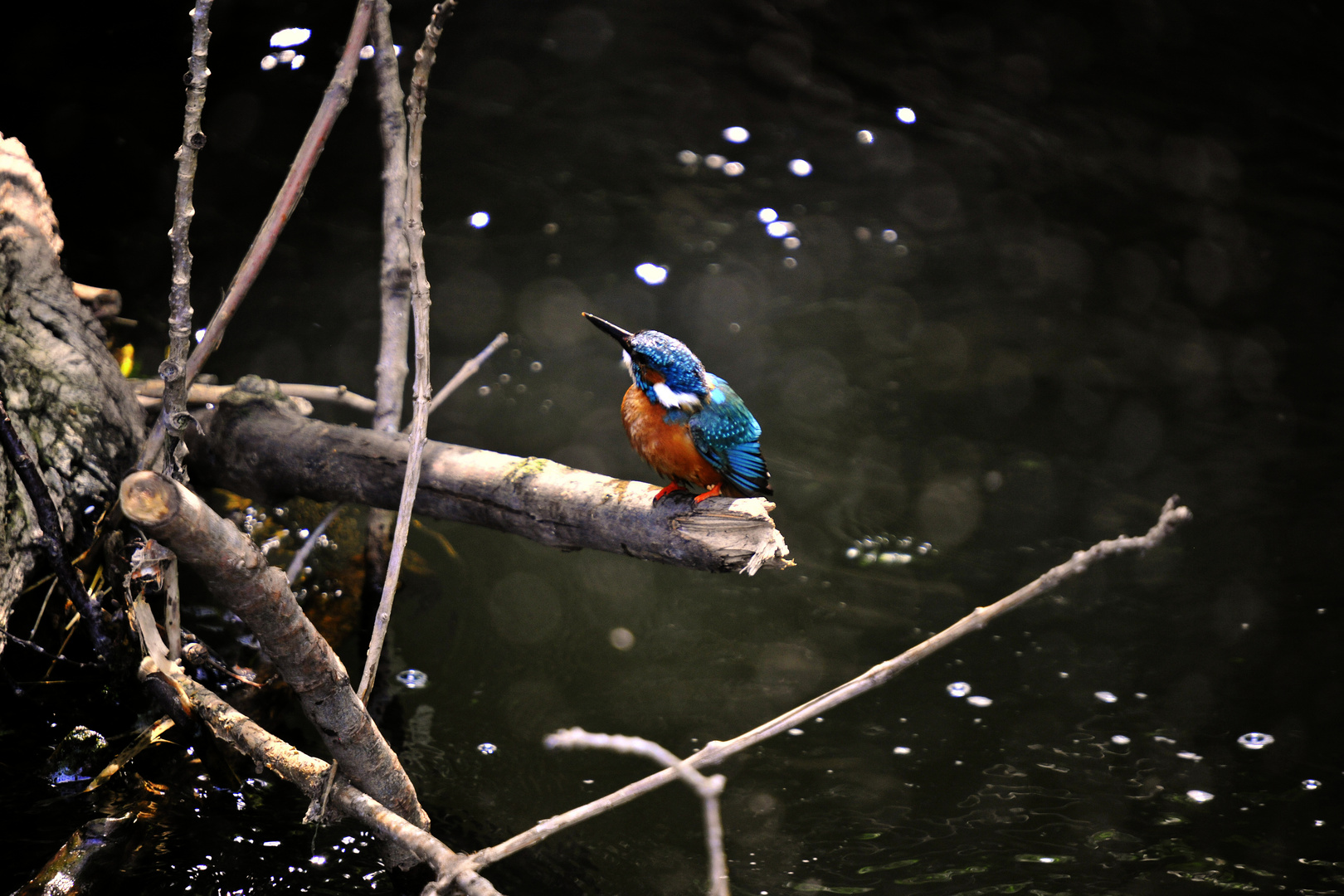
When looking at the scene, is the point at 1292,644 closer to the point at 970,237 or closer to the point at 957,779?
the point at 957,779

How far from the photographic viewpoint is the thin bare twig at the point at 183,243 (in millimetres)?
1278

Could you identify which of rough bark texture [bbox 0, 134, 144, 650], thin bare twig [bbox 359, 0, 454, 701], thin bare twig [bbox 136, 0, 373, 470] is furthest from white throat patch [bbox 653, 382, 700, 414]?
rough bark texture [bbox 0, 134, 144, 650]

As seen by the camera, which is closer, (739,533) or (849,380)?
(739,533)

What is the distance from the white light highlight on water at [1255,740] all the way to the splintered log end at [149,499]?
2811 mm

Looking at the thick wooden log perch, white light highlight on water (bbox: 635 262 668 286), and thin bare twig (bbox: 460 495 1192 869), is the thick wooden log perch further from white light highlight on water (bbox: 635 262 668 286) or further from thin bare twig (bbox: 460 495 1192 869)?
white light highlight on water (bbox: 635 262 668 286)

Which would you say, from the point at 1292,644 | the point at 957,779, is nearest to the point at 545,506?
the point at 957,779

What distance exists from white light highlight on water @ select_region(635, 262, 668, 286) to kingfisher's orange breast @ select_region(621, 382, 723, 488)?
2.13m

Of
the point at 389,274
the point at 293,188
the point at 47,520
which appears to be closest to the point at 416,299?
the point at 293,188

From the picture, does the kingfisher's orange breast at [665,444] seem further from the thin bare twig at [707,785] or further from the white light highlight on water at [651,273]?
the white light highlight on water at [651,273]

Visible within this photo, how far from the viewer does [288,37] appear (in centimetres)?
375

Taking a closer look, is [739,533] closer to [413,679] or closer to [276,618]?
[276,618]

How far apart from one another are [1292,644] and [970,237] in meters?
2.31

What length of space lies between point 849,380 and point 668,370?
2104 mm

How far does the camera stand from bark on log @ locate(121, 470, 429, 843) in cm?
107
